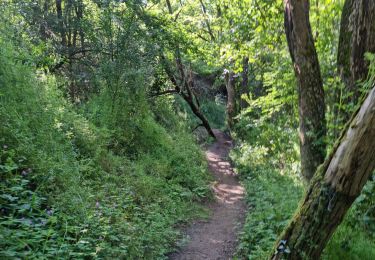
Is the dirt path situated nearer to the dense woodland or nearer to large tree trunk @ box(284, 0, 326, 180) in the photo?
the dense woodland

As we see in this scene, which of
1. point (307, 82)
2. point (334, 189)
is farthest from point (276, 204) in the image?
point (334, 189)

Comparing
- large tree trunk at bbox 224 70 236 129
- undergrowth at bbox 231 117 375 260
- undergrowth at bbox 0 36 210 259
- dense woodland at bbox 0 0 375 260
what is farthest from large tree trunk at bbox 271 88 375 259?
large tree trunk at bbox 224 70 236 129

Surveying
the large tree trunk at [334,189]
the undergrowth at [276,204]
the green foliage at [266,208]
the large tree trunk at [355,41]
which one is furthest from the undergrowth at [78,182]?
the large tree trunk at [355,41]

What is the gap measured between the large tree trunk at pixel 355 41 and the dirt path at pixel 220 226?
294 centimetres

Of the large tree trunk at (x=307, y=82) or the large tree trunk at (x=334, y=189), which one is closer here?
the large tree trunk at (x=334, y=189)

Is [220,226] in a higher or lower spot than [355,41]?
lower

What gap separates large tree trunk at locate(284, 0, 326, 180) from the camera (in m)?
5.61

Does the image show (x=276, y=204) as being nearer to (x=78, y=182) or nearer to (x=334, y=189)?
(x=334, y=189)

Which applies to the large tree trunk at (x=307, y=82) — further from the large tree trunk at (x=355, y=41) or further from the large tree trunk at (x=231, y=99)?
the large tree trunk at (x=231, y=99)

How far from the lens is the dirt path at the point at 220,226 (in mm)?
5688

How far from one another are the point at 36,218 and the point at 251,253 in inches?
127

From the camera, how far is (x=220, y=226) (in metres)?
7.00

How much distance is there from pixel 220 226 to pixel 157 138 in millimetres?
3826

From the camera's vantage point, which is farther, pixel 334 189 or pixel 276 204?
pixel 276 204
